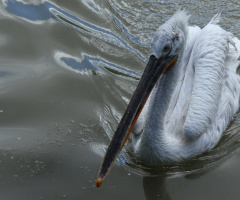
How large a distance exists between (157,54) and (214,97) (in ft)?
3.97

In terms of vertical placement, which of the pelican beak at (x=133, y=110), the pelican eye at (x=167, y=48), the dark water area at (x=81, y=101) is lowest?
the dark water area at (x=81, y=101)

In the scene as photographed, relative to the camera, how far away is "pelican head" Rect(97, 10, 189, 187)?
4.14 m

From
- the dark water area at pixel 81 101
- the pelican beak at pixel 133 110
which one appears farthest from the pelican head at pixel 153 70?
the dark water area at pixel 81 101

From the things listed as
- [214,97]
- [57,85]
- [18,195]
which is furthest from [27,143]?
[214,97]

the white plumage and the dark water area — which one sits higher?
the white plumage

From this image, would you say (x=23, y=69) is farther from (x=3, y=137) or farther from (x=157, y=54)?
(x=157, y=54)

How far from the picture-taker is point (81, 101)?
5.73m

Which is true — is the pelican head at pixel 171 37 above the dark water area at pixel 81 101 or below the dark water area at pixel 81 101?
above

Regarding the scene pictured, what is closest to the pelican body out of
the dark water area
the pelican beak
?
the pelican beak

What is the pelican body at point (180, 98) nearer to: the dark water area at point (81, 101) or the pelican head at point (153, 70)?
the pelican head at point (153, 70)

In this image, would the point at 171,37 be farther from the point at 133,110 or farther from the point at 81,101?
the point at 81,101

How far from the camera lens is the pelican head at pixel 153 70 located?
414 cm

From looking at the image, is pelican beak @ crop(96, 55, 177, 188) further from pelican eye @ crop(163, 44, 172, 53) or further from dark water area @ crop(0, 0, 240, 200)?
dark water area @ crop(0, 0, 240, 200)

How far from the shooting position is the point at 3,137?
5.06 metres
